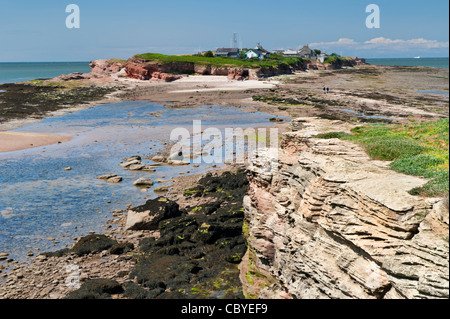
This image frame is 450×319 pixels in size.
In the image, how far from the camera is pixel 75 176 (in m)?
29.7

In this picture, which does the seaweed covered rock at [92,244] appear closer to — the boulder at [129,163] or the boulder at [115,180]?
the boulder at [115,180]

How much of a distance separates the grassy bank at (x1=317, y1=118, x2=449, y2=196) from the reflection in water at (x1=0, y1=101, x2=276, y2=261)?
15.2m

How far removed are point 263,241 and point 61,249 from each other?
1050cm

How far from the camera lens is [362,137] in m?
17.2

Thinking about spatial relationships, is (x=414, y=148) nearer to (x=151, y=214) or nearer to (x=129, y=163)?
(x=151, y=214)

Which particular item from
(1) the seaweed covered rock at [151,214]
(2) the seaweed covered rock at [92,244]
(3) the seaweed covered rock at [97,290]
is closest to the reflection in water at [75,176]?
(2) the seaweed covered rock at [92,244]

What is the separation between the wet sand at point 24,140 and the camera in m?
39.0

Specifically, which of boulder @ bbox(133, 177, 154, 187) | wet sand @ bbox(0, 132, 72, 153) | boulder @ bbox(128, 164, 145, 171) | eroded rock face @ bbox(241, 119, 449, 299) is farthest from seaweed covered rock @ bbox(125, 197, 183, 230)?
wet sand @ bbox(0, 132, 72, 153)

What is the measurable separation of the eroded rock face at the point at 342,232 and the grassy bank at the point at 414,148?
50cm

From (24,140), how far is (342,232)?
41.9 m

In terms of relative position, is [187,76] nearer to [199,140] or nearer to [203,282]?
[199,140]
